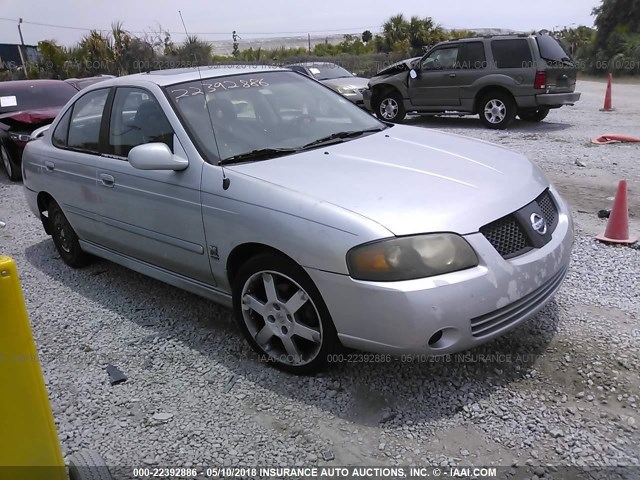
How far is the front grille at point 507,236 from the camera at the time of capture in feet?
9.11

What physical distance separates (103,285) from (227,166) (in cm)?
206

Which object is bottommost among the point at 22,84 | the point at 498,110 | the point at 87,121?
the point at 498,110

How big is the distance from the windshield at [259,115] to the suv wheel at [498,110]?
7.99m

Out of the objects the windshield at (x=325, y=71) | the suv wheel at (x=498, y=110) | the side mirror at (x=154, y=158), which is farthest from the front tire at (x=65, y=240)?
the windshield at (x=325, y=71)

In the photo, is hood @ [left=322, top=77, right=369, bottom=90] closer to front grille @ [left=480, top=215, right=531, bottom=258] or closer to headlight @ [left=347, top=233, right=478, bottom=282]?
front grille @ [left=480, top=215, right=531, bottom=258]

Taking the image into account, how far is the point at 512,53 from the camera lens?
11.2m

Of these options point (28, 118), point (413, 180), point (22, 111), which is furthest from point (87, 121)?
point (22, 111)

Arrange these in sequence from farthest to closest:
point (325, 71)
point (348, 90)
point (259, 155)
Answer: point (325, 71), point (348, 90), point (259, 155)

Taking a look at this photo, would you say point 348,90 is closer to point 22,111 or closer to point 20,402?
point 22,111

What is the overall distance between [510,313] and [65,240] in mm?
3946

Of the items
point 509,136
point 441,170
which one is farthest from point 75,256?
point 509,136

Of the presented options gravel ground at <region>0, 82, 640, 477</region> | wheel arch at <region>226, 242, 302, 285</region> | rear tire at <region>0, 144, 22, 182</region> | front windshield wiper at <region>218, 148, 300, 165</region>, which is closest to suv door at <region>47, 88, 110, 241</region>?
gravel ground at <region>0, 82, 640, 477</region>

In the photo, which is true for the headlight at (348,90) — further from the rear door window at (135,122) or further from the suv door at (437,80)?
the rear door window at (135,122)

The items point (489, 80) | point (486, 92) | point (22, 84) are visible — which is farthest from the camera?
point (486, 92)
